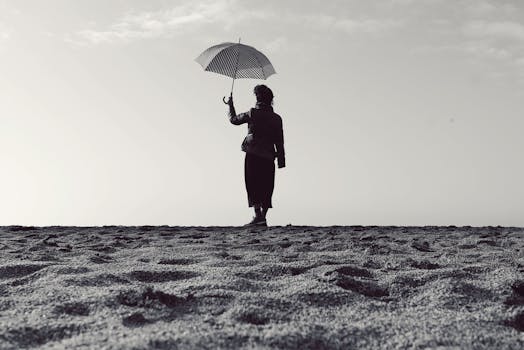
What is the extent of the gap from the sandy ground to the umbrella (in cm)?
432

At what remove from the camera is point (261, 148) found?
7.71 metres

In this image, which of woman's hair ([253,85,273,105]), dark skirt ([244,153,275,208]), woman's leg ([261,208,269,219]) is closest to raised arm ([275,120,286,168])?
dark skirt ([244,153,275,208])

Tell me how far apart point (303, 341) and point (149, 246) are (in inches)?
115

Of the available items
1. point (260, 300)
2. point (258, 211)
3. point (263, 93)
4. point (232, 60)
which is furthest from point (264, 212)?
point (260, 300)

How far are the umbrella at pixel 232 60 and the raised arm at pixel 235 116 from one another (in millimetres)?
169

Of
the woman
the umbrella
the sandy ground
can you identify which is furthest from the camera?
the umbrella

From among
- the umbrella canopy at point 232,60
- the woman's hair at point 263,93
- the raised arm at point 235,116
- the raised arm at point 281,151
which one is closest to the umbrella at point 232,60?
the umbrella canopy at point 232,60

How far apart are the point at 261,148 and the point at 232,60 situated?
1.36 metres

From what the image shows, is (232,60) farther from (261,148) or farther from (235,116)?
(261,148)

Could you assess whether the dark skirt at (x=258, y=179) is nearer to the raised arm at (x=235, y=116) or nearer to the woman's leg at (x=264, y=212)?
the woman's leg at (x=264, y=212)

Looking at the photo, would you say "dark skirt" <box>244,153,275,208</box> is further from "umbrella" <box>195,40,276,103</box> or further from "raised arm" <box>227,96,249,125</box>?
"umbrella" <box>195,40,276,103</box>

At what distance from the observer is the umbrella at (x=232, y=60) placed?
802 centimetres

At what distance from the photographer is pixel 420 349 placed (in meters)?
1.90

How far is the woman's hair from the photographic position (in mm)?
7758
